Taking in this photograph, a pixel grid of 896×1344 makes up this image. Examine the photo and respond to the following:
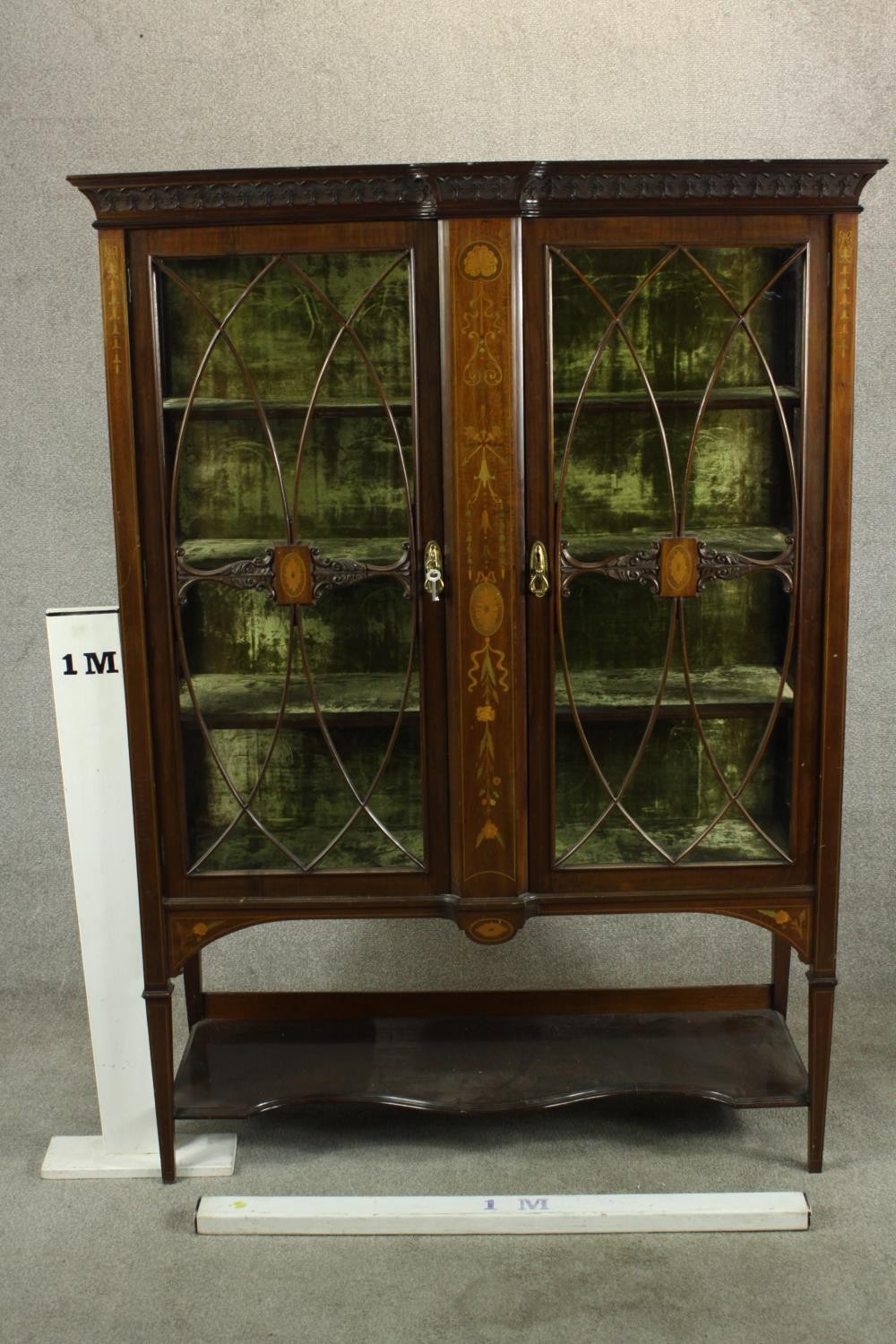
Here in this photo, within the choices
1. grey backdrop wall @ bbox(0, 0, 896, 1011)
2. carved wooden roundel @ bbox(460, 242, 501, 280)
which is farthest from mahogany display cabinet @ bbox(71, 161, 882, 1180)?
grey backdrop wall @ bbox(0, 0, 896, 1011)

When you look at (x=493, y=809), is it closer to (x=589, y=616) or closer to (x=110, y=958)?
(x=589, y=616)

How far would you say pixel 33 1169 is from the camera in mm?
2391

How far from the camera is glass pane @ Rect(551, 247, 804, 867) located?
2.14 metres

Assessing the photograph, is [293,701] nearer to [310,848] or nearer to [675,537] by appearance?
[310,848]

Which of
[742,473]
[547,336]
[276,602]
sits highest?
[547,336]

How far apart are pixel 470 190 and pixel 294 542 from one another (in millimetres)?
624

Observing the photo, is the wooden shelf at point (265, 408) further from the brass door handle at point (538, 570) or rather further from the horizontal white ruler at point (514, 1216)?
the horizontal white ruler at point (514, 1216)

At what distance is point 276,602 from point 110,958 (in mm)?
751

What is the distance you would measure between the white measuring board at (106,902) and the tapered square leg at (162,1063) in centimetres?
9

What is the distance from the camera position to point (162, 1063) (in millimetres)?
2297

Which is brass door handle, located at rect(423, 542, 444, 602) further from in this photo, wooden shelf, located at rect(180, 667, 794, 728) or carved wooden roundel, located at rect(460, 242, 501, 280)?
carved wooden roundel, located at rect(460, 242, 501, 280)

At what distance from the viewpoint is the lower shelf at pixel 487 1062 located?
2.35m

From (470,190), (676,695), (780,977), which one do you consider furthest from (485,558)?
(780,977)

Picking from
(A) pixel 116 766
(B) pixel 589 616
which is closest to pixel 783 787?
(B) pixel 589 616
